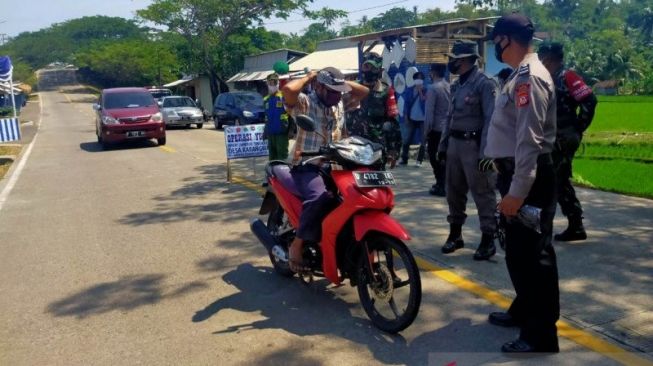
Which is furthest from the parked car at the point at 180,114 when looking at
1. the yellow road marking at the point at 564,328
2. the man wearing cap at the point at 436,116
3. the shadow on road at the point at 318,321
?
the yellow road marking at the point at 564,328

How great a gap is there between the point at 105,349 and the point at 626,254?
14.7ft

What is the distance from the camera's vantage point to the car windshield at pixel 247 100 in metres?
23.6

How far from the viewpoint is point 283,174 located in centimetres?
511

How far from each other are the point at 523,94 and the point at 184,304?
3.07 meters

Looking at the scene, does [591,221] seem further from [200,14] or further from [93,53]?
[93,53]

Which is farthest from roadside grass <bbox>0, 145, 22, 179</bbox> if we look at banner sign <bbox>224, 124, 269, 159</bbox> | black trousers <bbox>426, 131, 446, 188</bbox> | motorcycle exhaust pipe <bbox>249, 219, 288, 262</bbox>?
motorcycle exhaust pipe <bbox>249, 219, 288, 262</bbox>

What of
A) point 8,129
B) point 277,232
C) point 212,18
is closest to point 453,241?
point 277,232

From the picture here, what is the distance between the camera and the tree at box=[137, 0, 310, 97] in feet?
126

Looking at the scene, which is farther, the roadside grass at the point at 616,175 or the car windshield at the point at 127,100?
the car windshield at the point at 127,100

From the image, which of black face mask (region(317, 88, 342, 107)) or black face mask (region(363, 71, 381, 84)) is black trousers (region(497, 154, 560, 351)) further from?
black face mask (region(363, 71, 381, 84))

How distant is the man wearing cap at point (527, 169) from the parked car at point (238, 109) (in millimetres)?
18506

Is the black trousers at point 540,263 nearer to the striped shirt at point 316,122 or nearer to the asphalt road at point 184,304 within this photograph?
the asphalt road at point 184,304

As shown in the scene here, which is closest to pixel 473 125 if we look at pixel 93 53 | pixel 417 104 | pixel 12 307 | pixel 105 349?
pixel 105 349

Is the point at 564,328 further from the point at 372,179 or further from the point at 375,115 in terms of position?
the point at 375,115
